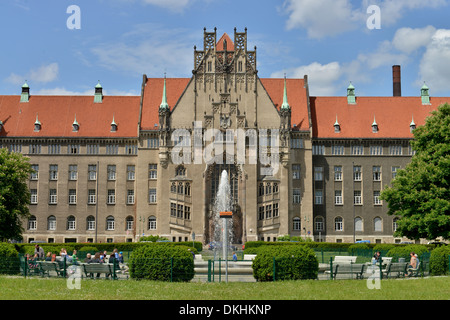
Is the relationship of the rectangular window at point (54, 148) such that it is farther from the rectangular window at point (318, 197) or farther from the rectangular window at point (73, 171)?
the rectangular window at point (318, 197)

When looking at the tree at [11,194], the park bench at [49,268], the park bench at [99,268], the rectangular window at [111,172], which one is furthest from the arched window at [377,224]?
the park bench at [49,268]

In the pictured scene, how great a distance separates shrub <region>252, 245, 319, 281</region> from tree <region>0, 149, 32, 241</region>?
3577cm

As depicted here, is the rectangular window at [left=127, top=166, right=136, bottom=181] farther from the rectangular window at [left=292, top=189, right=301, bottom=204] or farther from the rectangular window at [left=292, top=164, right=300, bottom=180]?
the rectangular window at [left=292, top=189, right=301, bottom=204]

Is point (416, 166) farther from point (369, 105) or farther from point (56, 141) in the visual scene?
point (56, 141)

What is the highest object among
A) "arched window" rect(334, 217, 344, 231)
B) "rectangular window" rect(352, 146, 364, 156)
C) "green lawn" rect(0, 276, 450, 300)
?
"rectangular window" rect(352, 146, 364, 156)

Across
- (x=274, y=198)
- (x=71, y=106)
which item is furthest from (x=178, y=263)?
(x=71, y=106)

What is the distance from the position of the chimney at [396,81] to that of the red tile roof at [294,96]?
1528 centimetres

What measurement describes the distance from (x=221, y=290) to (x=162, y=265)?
14.1 feet

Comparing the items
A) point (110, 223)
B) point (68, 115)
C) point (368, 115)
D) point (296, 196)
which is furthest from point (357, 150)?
point (68, 115)

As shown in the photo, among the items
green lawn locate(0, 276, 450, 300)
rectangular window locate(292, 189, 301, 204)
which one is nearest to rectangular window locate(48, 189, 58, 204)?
rectangular window locate(292, 189, 301, 204)

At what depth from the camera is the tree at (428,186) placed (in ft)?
170

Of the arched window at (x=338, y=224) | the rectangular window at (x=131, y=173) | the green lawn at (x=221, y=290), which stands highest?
the rectangular window at (x=131, y=173)

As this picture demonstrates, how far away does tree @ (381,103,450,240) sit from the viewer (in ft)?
170
